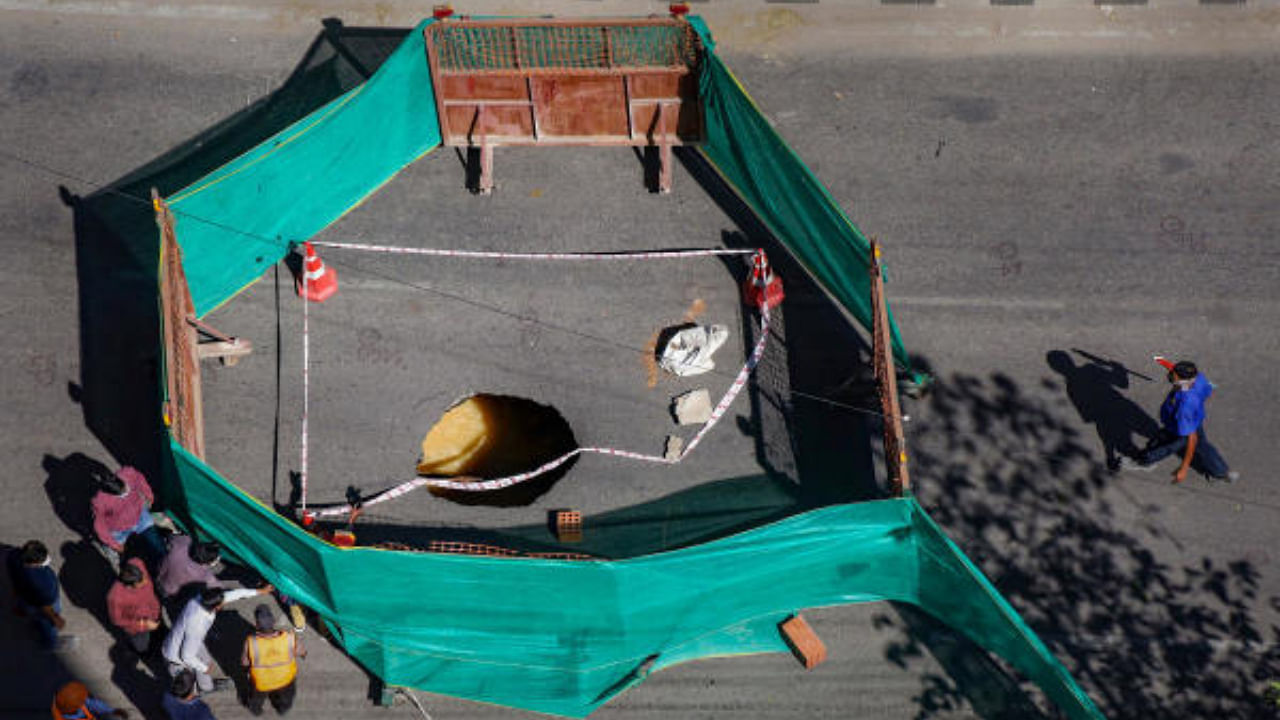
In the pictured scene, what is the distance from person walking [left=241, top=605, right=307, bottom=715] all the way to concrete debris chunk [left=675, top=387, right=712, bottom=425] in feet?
13.4

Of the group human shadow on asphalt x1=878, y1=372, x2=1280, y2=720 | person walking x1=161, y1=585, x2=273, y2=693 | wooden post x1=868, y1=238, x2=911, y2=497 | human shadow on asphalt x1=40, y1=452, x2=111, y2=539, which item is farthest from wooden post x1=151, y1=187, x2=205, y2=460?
human shadow on asphalt x1=878, y1=372, x2=1280, y2=720

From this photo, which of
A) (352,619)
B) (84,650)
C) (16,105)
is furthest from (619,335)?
(16,105)

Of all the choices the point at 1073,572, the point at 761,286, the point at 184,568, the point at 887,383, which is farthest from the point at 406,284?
the point at 1073,572

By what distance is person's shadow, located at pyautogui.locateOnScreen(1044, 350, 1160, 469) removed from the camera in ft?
42.6

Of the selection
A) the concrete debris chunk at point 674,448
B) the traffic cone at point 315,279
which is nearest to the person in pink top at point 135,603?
the traffic cone at point 315,279

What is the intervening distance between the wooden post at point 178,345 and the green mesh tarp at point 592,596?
67 cm

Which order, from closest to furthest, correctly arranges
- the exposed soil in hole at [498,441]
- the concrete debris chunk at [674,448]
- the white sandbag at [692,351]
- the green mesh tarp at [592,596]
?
the green mesh tarp at [592,596] → the concrete debris chunk at [674,448] → the exposed soil in hole at [498,441] → the white sandbag at [692,351]

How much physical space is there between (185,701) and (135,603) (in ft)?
3.15

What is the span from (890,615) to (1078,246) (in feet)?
15.3

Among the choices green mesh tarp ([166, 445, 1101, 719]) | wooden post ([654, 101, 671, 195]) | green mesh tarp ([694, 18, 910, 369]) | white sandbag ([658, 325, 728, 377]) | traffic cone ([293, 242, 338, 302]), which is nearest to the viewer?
green mesh tarp ([166, 445, 1101, 719])

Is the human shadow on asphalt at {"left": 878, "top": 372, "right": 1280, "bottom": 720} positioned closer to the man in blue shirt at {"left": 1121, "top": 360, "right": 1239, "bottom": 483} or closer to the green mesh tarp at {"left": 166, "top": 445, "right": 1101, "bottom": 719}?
the man in blue shirt at {"left": 1121, "top": 360, "right": 1239, "bottom": 483}

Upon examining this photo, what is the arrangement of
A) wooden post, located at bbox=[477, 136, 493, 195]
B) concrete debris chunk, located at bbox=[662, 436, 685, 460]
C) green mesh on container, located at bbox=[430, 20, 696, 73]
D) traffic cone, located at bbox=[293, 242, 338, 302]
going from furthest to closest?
wooden post, located at bbox=[477, 136, 493, 195]
green mesh on container, located at bbox=[430, 20, 696, 73]
traffic cone, located at bbox=[293, 242, 338, 302]
concrete debris chunk, located at bbox=[662, 436, 685, 460]

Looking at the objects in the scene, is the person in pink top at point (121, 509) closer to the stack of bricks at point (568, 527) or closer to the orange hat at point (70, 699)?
the orange hat at point (70, 699)

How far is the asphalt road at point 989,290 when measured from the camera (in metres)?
11.7
